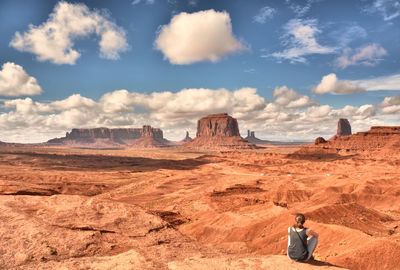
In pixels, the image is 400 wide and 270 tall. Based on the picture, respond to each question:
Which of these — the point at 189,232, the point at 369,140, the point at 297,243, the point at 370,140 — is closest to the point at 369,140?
the point at 369,140

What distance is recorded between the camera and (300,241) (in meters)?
10.9

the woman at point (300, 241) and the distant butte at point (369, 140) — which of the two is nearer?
the woman at point (300, 241)

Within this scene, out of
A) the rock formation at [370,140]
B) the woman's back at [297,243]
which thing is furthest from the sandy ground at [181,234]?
the rock formation at [370,140]

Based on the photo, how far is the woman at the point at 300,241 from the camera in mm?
10688

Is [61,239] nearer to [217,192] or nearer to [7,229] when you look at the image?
[7,229]

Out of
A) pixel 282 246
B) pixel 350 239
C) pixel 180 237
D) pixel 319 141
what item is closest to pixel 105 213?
pixel 180 237

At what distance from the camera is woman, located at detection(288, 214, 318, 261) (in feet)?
35.1

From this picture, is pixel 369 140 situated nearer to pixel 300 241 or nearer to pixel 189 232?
pixel 189 232

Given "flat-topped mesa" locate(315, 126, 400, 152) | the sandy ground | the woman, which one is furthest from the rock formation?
the woman

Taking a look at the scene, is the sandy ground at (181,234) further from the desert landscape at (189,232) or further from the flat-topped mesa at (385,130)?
the flat-topped mesa at (385,130)

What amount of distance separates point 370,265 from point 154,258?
8302 millimetres

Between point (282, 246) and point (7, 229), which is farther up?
point (7, 229)

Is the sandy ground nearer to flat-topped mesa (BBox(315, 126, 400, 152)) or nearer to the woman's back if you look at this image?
the woman's back

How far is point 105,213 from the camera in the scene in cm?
2259
